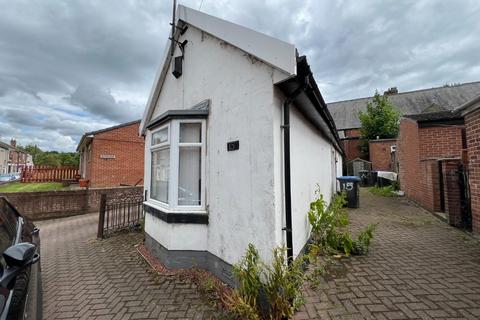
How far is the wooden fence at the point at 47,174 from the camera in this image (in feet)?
66.8

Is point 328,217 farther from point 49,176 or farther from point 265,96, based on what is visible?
point 49,176

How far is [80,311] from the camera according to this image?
122 inches

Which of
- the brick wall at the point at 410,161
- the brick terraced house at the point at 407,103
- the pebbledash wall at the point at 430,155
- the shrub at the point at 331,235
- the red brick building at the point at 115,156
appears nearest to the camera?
the shrub at the point at 331,235

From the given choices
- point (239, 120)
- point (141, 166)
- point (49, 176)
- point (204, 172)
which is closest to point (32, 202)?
point (141, 166)

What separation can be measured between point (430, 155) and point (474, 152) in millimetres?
4255

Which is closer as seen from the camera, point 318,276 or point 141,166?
point 318,276

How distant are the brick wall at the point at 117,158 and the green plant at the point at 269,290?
14.6 metres

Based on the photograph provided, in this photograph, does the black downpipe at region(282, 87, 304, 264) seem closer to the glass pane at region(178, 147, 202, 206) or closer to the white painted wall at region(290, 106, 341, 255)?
the white painted wall at region(290, 106, 341, 255)

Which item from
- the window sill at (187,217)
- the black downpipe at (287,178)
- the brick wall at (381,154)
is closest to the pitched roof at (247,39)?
the black downpipe at (287,178)

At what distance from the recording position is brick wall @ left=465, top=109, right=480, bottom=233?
4832 millimetres

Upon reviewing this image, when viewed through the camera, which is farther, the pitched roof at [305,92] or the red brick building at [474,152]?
the red brick building at [474,152]

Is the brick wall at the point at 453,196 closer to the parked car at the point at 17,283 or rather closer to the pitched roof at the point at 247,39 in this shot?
the pitched roof at the point at 247,39

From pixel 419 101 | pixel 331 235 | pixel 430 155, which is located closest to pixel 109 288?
pixel 331 235

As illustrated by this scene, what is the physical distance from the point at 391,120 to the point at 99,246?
29.9 m
